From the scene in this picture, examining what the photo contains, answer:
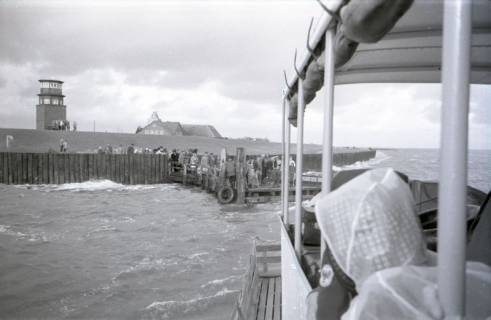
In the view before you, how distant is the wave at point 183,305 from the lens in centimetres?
730

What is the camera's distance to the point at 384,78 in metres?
4.06

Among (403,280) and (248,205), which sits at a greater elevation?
(403,280)

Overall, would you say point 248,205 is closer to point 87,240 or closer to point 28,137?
point 87,240

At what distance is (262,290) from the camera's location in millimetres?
5855

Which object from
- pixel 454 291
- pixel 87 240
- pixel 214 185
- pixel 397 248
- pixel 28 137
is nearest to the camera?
pixel 454 291

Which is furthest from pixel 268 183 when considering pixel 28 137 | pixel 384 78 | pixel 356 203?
pixel 28 137

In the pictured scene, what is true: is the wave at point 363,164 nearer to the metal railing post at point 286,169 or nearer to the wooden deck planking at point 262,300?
the metal railing post at point 286,169

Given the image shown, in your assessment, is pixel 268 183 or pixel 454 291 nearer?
pixel 454 291

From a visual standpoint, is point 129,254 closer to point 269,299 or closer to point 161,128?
point 269,299

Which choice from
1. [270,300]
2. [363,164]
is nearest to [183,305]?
[270,300]

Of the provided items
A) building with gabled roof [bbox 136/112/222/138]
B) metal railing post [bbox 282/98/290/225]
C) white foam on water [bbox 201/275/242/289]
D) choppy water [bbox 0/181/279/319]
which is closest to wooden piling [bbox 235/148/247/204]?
choppy water [bbox 0/181/279/319]

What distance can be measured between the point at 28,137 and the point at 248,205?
58613mm

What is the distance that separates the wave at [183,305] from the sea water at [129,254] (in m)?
0.02

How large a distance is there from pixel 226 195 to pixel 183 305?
37.8 ft
